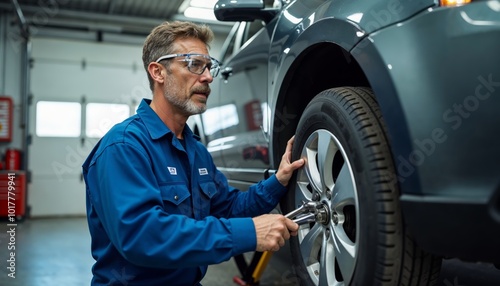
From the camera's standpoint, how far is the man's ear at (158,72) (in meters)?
1.44

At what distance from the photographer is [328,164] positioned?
125cm

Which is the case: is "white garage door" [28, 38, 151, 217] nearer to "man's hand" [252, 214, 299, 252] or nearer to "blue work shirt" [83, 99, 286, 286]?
"blue work shirt" [83, 99, 286, 286]

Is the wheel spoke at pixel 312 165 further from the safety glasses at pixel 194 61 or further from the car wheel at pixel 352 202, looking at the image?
the safety glasses at pixel 194 61

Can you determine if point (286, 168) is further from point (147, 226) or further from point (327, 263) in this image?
point (147, 226)

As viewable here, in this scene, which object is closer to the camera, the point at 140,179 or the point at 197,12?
the point at 140,179

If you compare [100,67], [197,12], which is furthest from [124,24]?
[197,12]

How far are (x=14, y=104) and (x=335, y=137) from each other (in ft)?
22.3

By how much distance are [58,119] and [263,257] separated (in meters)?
5.57

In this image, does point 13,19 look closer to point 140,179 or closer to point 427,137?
point 140,179

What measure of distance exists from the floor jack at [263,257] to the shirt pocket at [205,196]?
29 cm

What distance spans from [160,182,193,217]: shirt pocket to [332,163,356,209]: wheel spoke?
1.48 ft

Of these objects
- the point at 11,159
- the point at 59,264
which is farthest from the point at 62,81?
the point at 59,264

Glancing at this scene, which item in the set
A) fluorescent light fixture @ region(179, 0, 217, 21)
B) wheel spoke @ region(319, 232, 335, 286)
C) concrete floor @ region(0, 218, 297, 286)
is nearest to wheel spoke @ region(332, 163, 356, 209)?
wheel spoke @ region(319, 232, 335, 286)

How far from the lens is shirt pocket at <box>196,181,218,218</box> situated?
1.47 metres
